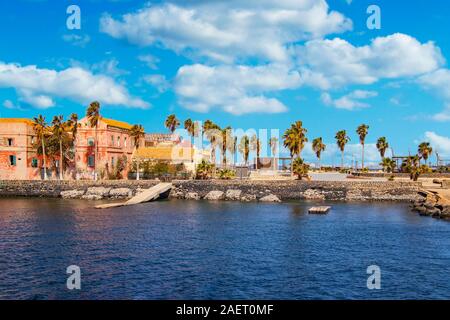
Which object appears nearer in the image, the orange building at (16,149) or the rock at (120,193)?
the rock at (120,193)

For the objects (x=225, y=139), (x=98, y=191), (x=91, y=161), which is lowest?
(x=98, y=191)

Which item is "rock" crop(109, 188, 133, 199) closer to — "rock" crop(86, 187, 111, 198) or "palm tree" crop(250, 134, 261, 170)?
"rock" crop(86, 187, 111, 198)

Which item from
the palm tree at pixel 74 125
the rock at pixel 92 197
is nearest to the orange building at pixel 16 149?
the palm tree at pixel 74 125

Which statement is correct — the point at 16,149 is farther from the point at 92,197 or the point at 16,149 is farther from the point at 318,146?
the point at 318,146

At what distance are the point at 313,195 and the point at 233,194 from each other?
1408cm

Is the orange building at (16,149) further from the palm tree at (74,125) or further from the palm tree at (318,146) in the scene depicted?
the palm tree at (318,146)

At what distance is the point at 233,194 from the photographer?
7894 cm

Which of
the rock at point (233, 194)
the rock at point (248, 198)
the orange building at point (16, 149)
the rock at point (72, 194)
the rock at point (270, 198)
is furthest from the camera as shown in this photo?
the orange building at point (16, 149)

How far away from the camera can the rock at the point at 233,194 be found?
257ft

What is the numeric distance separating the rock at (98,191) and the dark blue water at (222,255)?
24.6m

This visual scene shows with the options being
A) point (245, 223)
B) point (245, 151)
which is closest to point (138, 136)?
point (245, 151)

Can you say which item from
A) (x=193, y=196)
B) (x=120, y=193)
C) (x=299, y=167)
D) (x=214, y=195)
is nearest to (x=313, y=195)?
(x=299, y=167)

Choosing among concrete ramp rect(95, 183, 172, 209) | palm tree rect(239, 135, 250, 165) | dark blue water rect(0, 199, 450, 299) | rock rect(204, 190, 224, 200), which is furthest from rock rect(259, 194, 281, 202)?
palm tree rect(239, 135, 250, 165)

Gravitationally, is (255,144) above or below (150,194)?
above
